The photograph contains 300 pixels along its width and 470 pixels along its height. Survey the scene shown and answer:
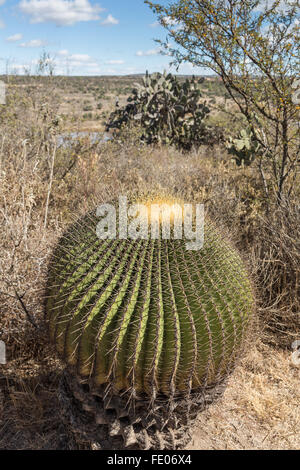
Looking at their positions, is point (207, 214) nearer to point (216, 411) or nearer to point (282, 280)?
point (282, 280)

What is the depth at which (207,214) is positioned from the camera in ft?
14.6

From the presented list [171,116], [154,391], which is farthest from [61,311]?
[171,116]

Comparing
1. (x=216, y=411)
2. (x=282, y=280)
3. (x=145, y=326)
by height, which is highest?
(x=145, y=326)

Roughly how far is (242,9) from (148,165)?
9.35ft

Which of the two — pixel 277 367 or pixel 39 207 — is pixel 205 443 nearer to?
pixel 277 367

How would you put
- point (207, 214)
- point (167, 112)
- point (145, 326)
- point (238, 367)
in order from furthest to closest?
point (167, 112), point (207, 214), point (238, 367), point (145, 326)

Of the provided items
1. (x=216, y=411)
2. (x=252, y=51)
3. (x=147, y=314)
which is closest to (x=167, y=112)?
(x=252, y=51)

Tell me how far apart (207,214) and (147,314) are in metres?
2.39

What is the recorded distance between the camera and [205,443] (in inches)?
119

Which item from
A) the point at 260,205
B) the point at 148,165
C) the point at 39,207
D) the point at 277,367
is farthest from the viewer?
the point at 148,165

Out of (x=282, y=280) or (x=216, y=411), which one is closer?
(x=216, y=411)

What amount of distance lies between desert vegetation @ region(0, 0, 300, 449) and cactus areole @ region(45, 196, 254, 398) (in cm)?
42

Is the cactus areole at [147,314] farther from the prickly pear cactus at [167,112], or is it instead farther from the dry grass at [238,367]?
the prickly pear cactus at [167,112]

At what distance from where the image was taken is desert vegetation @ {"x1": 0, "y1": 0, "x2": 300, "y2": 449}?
3.16 m
